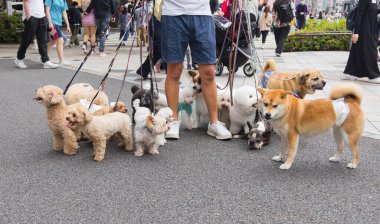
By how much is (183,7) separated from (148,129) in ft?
4.17

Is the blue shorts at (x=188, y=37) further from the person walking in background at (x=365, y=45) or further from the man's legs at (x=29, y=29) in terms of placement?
the man's legs at (x=29, y=29)

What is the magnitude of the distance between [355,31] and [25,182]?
21.2ft

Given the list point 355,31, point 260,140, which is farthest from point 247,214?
point 355,31

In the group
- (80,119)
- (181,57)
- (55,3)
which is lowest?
(80,119)

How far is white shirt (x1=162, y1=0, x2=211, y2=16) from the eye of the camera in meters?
3.89

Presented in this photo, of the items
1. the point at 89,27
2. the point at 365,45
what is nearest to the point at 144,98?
the point at 365,45

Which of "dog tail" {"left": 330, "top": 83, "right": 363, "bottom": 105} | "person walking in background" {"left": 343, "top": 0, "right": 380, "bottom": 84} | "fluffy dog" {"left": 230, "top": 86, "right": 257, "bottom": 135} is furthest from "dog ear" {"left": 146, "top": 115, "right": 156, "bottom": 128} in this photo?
"person walking in background" {"left": 343, "top": 0, "right": 380, "bottom": 84}

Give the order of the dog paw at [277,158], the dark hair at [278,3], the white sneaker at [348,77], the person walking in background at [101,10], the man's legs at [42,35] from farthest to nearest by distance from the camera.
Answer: the dark hair at [278,3] < the person walking in background at [101,10] < the man's legs at [42,35] < the white sneaker at [348,77] < the dog paw at [277,158]

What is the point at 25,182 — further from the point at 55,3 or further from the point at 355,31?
the point at 55,3

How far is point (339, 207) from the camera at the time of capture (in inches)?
109

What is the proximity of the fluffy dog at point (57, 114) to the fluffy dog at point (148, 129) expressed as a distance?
0.63 meters

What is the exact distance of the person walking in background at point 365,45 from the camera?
287 inches

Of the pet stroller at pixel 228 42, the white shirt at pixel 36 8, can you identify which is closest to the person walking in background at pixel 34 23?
the white shirt at pixel 36 8

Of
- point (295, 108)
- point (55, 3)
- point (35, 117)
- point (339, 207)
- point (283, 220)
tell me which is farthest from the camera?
point (55, 3)
